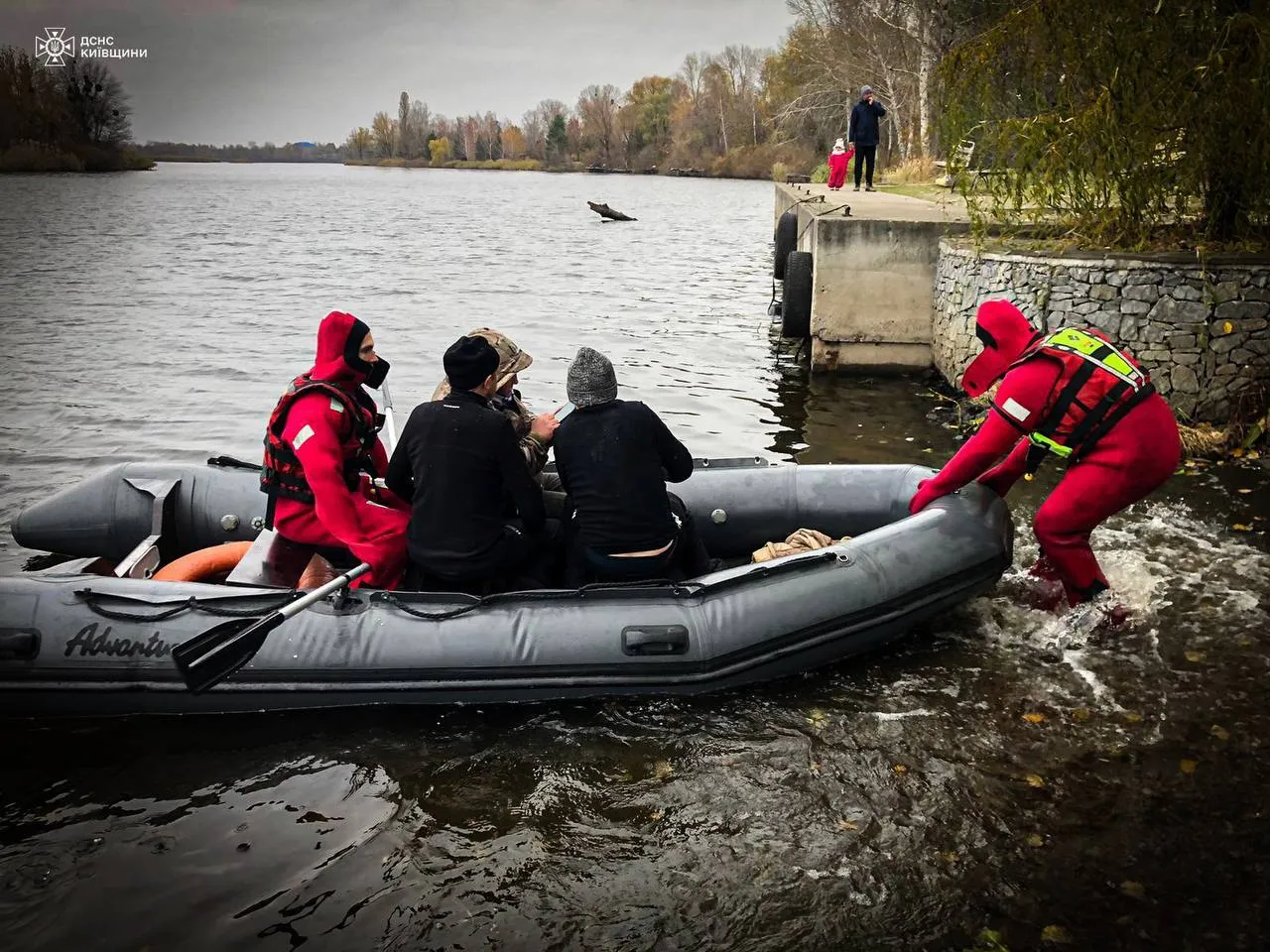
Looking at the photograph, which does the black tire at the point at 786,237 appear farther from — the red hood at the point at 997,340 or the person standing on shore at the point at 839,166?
the red hood at the point at 997,340

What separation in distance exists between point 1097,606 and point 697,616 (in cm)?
229

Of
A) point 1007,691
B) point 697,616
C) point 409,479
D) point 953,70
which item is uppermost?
point 953,70

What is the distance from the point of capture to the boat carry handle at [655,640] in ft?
15.9

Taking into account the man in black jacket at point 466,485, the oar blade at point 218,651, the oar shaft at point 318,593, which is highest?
the man in black jacket at point 466,485

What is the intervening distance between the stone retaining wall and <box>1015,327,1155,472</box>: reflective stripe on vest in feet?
12.8

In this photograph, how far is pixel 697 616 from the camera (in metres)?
4.94

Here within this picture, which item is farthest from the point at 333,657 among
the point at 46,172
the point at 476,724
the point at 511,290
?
the point at 46,172

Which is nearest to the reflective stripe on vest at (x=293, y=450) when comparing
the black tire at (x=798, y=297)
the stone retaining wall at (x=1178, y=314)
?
the stone retaining wall at (x=1178, y=314)

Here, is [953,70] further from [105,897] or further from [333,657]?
[105,897]

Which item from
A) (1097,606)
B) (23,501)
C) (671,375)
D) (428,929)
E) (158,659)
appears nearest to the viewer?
(428,929)

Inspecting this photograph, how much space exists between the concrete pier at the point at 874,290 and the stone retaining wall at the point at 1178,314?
6.50ft

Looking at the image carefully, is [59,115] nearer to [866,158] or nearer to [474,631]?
[866,158]

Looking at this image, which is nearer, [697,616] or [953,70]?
[697,616]

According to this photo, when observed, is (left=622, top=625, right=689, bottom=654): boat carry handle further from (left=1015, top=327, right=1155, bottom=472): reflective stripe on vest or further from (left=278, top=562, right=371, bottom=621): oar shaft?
(left=1015, top=327, right=1155, bottom=472): reflective stripe on vest
